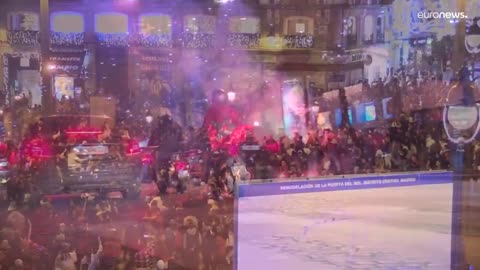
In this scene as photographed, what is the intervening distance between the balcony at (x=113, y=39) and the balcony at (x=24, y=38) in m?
0.25

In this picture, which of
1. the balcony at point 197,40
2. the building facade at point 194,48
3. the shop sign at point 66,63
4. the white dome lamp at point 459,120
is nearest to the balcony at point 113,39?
the building facade at point 194,48

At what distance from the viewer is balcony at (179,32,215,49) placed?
2492mm

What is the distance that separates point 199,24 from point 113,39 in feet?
1.28

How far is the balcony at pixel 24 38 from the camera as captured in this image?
2.31 m

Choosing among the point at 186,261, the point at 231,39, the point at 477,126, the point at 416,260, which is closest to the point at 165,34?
the point at 231,39

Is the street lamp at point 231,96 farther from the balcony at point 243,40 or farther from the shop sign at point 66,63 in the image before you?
the shop sign at point 66,63

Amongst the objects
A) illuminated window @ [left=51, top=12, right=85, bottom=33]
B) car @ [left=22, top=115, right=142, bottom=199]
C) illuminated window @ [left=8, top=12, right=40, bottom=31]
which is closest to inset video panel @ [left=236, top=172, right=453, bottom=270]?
car @ [left=22, top=115, right=142, bottom=199]

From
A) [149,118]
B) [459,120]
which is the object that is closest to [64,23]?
[149,118]

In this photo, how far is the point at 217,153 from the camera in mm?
2574

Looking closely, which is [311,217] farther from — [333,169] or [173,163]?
[173,163]

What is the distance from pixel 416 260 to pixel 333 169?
1.89ft

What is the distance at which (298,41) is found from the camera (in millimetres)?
2611

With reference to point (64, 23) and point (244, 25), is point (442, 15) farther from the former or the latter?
point (64, 23)

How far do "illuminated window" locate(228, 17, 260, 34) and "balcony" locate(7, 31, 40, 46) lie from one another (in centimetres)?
84
